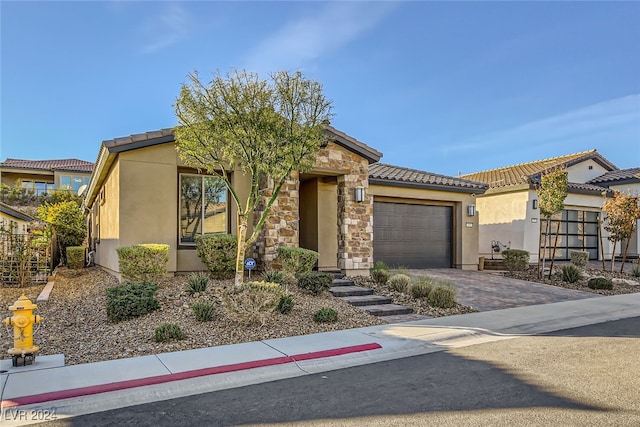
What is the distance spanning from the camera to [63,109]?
13.4 meters

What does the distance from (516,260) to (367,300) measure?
A: 9255mm

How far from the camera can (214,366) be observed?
5844 millimetres

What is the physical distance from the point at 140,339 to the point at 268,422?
3.68 meters

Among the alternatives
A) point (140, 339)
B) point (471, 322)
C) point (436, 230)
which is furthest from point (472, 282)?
point (140, 339)

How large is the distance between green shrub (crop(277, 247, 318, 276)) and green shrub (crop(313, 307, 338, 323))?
2.48 meters

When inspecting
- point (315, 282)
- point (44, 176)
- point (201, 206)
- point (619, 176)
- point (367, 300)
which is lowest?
point (367, 300)

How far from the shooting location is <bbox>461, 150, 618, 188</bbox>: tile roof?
20781 mm

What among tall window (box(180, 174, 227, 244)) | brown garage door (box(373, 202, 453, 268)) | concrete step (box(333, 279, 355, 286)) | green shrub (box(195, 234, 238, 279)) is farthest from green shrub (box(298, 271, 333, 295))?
brown garage door (box(373, 202, 453, 268))

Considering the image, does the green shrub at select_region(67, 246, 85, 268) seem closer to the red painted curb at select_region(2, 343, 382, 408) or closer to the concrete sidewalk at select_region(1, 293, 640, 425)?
the concrete sidewalk at select_region(1, 293, 640, 425)

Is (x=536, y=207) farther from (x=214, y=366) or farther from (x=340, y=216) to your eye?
(x=214, y=366)

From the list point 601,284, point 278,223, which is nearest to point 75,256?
point 278,223

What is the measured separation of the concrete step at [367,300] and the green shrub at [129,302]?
435 cm

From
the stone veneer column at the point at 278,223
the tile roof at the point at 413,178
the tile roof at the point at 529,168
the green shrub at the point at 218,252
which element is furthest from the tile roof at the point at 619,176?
the green shrub at the point at 218,252

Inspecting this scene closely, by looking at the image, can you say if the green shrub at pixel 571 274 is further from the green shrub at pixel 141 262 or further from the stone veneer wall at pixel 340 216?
the green shrub at pixel 141 262
